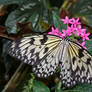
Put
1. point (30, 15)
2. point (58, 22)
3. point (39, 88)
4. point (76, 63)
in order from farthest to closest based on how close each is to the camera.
Answer: point (30, 15) → point (58, 22) → point (39, 88) → point (76, 63)

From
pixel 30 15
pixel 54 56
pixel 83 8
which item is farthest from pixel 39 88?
pixel 83 8

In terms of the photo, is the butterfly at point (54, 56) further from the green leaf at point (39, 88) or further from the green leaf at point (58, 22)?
the green leaf at point (58, 22)

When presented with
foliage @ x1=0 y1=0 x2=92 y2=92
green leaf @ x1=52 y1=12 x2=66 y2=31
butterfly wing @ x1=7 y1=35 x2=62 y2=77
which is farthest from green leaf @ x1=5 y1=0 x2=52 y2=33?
butterfly wing @ x1=7 y1=35 x2=62 y2=77

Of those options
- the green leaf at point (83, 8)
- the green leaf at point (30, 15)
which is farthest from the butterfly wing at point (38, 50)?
the green leaf at point (83, 8)

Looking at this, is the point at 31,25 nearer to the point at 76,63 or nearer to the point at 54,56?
the point at 54,56

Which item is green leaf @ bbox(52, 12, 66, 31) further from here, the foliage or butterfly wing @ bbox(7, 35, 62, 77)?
butterfly wing @ bbox(7, 35, 62, 77)

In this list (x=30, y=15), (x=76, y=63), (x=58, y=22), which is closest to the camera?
(x=76, y=63)

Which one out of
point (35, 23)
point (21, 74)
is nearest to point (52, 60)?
point (35, 23)
